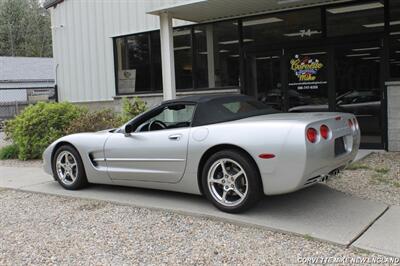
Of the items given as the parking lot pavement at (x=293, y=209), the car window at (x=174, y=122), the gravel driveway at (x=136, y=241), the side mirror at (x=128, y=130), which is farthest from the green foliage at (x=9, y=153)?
the side mirror at (x=128, y=130)

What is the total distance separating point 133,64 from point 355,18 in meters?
6.44

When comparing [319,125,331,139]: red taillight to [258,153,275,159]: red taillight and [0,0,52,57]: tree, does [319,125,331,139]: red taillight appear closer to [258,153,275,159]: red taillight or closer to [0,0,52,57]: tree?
[258,153,275,159]: red taillight

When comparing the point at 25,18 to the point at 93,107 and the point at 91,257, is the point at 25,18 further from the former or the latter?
the point at 91,257

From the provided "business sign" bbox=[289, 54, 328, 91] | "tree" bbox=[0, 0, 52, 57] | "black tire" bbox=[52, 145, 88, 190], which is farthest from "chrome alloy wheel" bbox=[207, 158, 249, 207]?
"tree" bbox=[0, 0, 52, 57]

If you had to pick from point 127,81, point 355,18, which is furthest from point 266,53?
point 127,81

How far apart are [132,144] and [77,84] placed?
9.70 m

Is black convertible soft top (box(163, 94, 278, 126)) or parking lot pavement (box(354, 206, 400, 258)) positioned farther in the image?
black convertible soft top (box(163, 94, 278, 126))

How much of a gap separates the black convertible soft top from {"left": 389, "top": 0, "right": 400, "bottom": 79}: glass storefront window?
4.07 m

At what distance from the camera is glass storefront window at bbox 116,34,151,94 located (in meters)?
13.5

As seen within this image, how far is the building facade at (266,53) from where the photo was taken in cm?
959

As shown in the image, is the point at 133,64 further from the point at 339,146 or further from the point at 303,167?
the point at 303,167

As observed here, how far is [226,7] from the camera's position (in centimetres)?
1022

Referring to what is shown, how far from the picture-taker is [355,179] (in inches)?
282

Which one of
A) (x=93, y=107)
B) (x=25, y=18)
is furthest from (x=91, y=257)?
(x=25, y=18)
